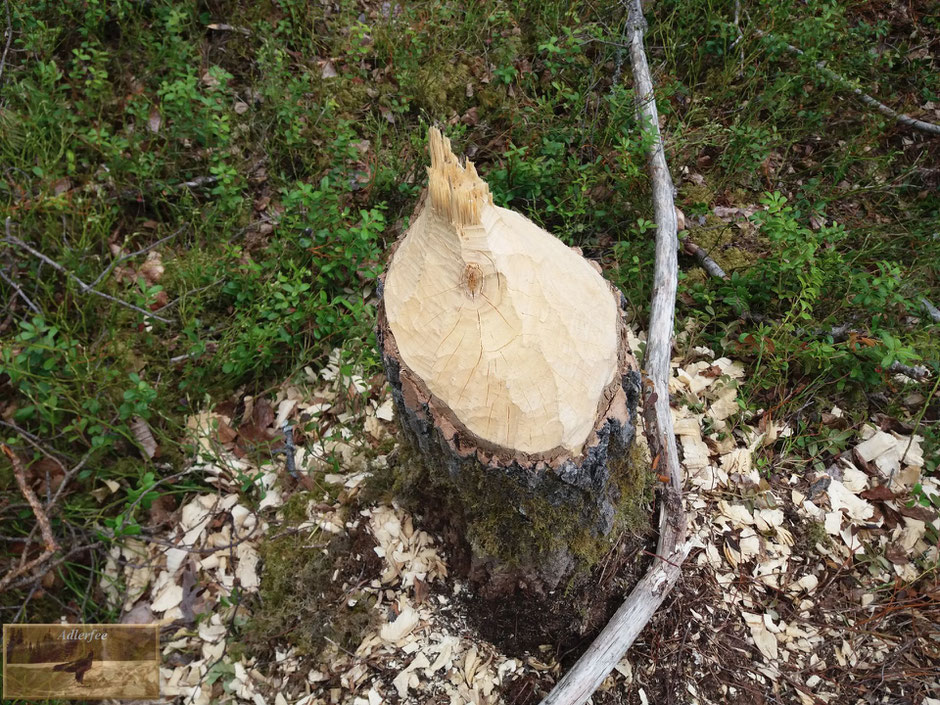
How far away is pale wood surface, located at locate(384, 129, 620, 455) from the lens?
1.65 meters

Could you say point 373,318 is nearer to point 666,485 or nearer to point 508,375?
point 508,375

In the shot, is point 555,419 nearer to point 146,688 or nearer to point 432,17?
point 146,688

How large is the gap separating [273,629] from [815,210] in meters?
3.58

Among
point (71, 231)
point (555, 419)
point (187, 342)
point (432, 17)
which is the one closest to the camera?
point (555, 419)

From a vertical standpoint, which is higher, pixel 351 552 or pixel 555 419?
pixel 555 419

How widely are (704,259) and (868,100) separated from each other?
1.84 m

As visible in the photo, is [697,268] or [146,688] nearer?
[146,688]

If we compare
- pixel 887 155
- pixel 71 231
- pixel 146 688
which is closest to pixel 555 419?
pixel 146 688

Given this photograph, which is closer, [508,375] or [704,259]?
[508,375]

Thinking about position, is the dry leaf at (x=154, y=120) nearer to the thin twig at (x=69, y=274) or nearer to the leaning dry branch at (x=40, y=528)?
the thin twig at (x=69, y=274)

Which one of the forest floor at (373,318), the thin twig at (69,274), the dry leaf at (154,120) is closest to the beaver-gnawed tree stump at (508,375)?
the forest floor at (373,318)

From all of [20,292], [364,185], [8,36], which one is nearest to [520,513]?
[364,185]

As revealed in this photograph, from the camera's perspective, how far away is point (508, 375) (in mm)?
1655

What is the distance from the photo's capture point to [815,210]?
3326 mm
